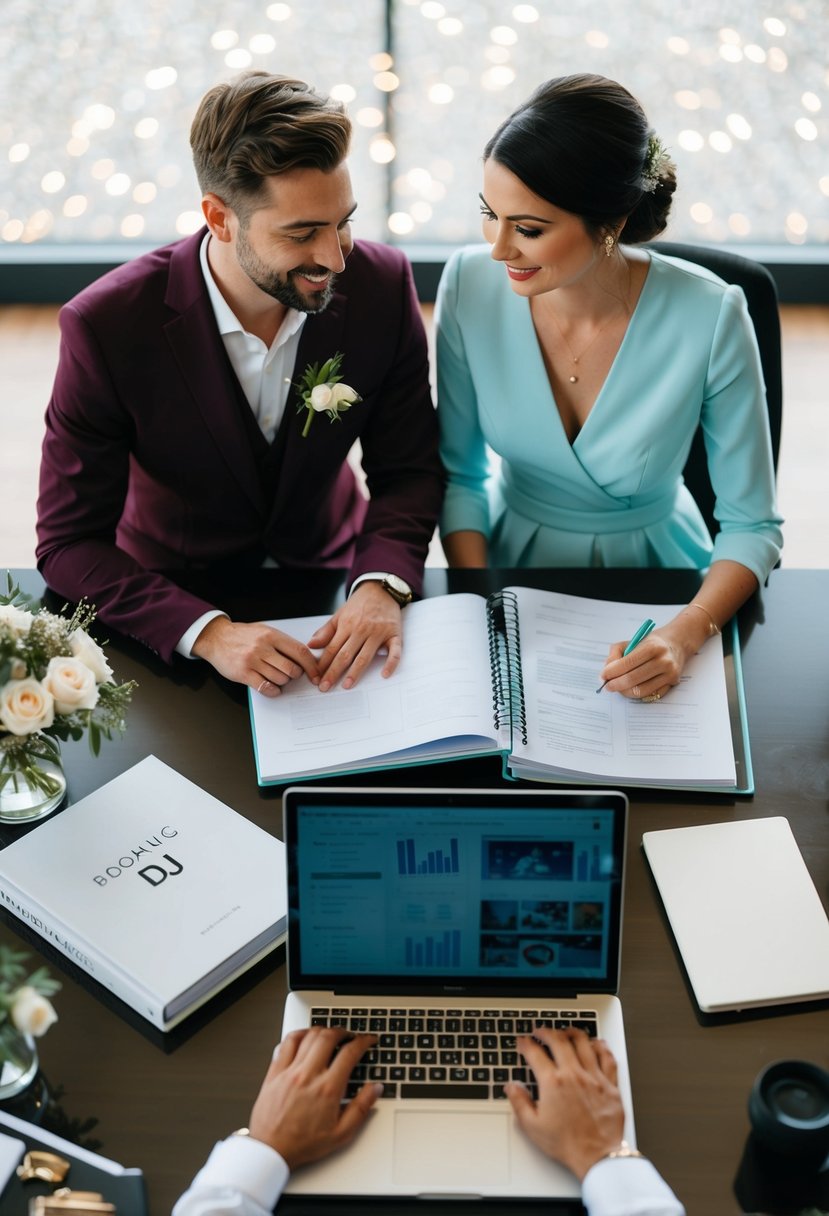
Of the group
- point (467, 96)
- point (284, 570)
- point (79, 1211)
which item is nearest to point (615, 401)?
point (284, 570)

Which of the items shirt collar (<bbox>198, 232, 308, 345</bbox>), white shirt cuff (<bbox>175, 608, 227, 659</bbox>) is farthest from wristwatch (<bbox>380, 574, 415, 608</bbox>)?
shirt collar (<bbox>198, 232, 308, 345</bbox>)

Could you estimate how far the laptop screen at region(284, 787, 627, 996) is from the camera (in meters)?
1.13

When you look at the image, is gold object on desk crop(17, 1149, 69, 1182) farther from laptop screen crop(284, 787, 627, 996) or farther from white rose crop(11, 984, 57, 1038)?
laptop screen crop(284, 787, 627, 996)

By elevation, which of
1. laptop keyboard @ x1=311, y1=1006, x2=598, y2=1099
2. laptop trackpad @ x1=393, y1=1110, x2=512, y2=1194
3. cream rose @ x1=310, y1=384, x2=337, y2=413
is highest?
cream rose @ x1=310, y1=384, x2=337, y2=413

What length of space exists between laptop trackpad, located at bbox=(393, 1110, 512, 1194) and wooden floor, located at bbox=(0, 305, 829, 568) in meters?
2.24

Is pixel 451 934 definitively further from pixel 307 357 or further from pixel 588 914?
pixel 307 357

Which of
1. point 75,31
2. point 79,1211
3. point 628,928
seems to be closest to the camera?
point 79,1211

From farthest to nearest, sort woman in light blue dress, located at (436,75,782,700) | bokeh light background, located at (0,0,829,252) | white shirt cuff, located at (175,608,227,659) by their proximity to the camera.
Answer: bokeh light background, located at (0,0,829,252), woman in light blue dress, located at (436,75,782,700), white shirt cuff, located at (175,608,227,659)

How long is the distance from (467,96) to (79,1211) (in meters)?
3.67

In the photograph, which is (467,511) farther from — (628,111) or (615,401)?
(628,111)

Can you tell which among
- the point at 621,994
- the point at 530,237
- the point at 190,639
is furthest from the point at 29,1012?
the point at 530,237

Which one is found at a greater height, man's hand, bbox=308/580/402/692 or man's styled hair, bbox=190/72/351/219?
man's styled hair, bbox=190/72/351/219

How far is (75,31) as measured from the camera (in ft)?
12.4

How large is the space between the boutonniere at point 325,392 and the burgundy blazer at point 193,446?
0.07 feet
